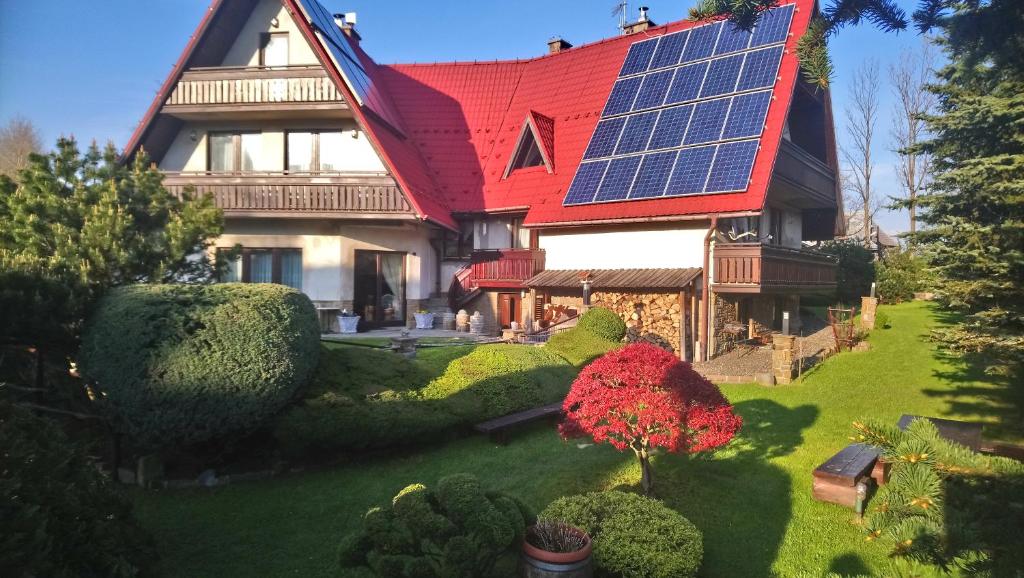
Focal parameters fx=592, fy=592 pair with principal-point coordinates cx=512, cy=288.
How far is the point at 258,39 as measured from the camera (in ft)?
63.2

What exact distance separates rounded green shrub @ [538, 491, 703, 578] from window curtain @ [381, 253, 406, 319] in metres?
15.6

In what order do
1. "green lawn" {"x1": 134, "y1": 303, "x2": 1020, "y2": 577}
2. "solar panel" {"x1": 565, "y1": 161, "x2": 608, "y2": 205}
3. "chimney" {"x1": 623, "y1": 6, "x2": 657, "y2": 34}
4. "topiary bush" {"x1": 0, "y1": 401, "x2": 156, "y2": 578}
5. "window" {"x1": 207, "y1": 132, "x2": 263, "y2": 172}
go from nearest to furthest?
"topiary bush" {"x1": 0, "y1": 401, "x2": 156, "y2": 578} → "green lawn" {"x1": 134, "y1": 303, "x2": 1020, "y2": 577} → "solar panel" {"x1": 565, "y1": 161, "x2": 608, "y2": 205} → "window" {"x1": 207, "y1": 132, "x2": 263, "y2": 172} → "chimney" {"x1": 623, "y1": 6, "x2": 657, "y2": 34}

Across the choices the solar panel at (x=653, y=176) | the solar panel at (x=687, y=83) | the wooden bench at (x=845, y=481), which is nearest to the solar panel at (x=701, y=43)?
the solar panel at (x=687, y=83)

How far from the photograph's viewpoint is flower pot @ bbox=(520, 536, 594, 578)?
4.30 meters

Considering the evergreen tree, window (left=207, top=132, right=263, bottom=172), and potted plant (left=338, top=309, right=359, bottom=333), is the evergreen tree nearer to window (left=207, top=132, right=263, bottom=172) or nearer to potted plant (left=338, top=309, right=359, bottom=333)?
potted plant (left=338, top=309, right=359, bottom=333)

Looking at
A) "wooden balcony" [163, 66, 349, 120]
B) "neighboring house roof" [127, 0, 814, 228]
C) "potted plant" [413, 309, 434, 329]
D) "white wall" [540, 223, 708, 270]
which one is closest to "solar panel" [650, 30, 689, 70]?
"neighboring house roof" [127, 0, 814, 228]

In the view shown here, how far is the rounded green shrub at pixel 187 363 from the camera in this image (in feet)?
22.0

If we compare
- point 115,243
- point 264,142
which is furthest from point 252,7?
point 115,243

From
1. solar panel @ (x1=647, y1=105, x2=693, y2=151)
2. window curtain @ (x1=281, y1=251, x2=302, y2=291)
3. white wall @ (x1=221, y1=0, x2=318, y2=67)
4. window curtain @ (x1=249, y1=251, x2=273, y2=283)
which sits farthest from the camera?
→ window curtain @ (x1=249, y1=251, x2=273, y2=283)

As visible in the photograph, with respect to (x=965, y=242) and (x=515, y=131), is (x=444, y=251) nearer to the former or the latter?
(x=515, y=131)

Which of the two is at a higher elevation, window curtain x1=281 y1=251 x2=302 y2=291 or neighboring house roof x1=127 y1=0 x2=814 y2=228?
neighboring house roof x1=127 y1=0 x2=814 y2=228

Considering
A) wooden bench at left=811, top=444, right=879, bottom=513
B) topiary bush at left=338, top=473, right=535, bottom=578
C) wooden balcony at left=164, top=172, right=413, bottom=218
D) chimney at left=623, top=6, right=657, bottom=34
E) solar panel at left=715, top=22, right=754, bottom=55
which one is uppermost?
chimney at left=623, top=6, right=657, bottom=34

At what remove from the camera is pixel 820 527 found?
19.8ft

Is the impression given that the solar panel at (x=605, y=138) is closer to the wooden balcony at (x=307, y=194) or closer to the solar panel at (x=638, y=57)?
the solar panel at (x=638, y=57)
